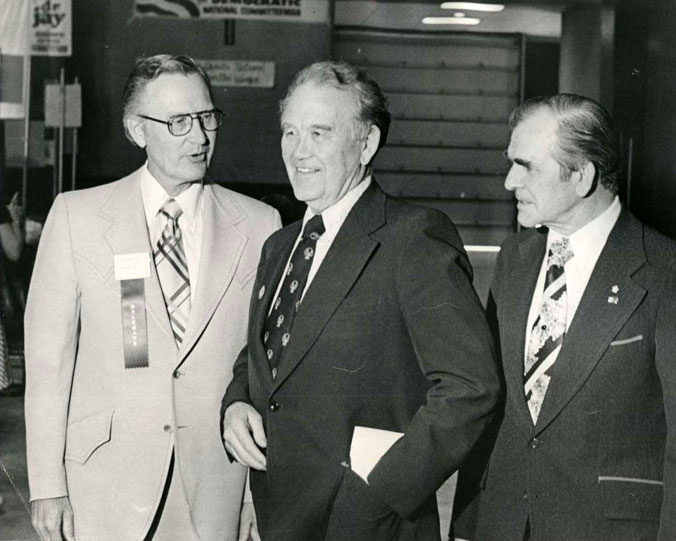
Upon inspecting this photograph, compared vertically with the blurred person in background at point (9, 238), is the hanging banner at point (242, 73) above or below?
above

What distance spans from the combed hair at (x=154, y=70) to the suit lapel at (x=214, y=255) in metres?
0.30

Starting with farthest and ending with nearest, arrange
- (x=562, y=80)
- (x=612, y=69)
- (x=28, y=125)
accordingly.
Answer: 1. (x=562, y=80)
2. (x=612, y=69)
3. (x=28, y=125)

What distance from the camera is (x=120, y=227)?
2166 mm

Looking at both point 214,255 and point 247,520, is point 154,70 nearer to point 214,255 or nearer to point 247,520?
point 214,255

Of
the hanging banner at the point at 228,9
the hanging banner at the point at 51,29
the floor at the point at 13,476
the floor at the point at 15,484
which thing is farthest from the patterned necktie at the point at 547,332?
the hanging banner at the point at 228,9

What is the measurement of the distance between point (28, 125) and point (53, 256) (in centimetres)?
371

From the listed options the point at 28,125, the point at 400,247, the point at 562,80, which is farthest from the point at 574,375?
the point at 562,80

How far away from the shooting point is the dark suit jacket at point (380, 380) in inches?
64.8

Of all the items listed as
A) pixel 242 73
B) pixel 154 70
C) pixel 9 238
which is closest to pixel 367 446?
pixel 154 70

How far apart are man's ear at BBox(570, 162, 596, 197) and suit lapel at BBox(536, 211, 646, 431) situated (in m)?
0.13

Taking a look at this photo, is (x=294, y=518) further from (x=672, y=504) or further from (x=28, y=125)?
(x=28, y=125)

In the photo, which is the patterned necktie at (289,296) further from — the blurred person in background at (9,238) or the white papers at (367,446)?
the blurred person in background at (9,238)

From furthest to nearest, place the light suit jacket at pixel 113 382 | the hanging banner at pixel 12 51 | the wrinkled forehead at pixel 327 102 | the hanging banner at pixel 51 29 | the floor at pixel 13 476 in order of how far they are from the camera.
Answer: the hanging banner at pixel 51 29 < the hanging banner at pixel 12 51 < the floor at pixel 13 476 < the light suit jacket at pixel 113 382 < the wrinkled forehead at pixel 327 102

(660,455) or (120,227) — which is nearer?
(660,455)
